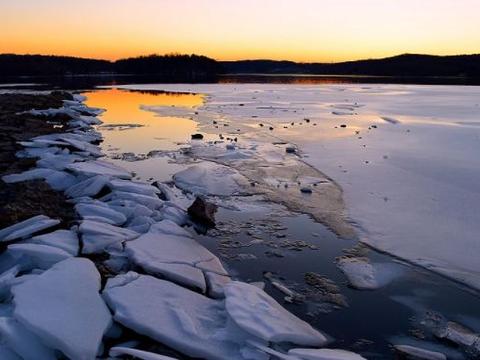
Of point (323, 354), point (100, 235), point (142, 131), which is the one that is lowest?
point (142, 131)

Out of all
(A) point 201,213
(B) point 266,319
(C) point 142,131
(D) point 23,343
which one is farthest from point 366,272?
(C) point 142,131

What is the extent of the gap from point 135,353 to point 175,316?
0.47 meters

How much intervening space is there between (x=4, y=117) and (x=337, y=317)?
41.1 feet

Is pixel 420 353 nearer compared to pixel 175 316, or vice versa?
pixel 420 353

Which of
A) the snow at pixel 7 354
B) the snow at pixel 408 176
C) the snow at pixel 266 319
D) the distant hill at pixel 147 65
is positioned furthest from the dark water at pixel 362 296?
the distant hill at pixel 147 65

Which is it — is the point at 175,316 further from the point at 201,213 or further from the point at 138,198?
the point at 138,198

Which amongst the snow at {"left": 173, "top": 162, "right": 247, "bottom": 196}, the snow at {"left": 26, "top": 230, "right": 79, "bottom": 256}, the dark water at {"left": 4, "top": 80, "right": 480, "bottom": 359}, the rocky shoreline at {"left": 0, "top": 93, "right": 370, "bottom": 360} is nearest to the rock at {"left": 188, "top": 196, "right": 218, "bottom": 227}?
the rocky shoreline at {"left": 0, "top": 93, "right": 370, "bottom": 360}

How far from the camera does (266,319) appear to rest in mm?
3008

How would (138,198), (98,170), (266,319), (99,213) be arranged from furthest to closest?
(98,170) → (138,198) → (99,213) → (266,319)

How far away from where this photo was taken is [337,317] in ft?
10.8

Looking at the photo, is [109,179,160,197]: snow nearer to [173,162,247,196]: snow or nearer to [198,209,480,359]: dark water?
[173,162,247,196]: snow

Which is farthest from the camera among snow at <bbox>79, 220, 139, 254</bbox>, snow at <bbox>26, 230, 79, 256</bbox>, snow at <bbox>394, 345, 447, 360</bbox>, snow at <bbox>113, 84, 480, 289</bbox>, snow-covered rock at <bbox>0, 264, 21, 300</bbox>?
snow at <bbox>113, 84, 480, 289</bbox>

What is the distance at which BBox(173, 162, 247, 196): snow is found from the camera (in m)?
6.53

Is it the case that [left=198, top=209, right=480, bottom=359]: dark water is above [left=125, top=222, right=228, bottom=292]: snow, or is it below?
below
